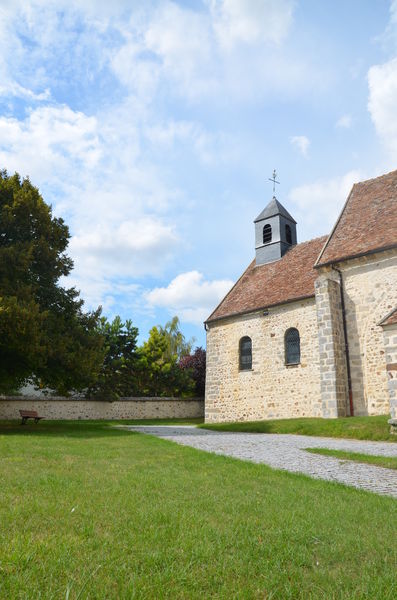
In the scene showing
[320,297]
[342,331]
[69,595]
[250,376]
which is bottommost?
[69,595]

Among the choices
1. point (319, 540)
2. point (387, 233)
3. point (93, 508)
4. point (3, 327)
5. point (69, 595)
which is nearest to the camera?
point (69, 595)

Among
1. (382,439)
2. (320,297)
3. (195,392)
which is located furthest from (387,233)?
(195,392)

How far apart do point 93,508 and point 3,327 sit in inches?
364

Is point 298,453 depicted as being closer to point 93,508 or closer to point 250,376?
point 93,508

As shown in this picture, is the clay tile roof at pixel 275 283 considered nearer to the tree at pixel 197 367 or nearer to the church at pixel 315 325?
the church at pixel 315 325

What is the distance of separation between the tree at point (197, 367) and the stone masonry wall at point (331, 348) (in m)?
16.0

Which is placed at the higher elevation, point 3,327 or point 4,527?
point 3,327

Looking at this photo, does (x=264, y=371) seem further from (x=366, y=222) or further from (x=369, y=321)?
(x=366, y=222)

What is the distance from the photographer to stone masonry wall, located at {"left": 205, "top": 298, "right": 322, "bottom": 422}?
16656mm

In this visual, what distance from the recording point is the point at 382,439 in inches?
425

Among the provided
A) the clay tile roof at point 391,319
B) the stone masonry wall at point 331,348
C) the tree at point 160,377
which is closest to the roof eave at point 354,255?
the stone masonry wall at point 331,348

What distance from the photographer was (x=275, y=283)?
19.9 meters

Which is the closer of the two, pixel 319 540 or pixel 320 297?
pixel 319 540

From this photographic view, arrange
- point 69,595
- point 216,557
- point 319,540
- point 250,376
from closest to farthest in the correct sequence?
point 69,595, point 216,557, point 319,540, point 250,376
